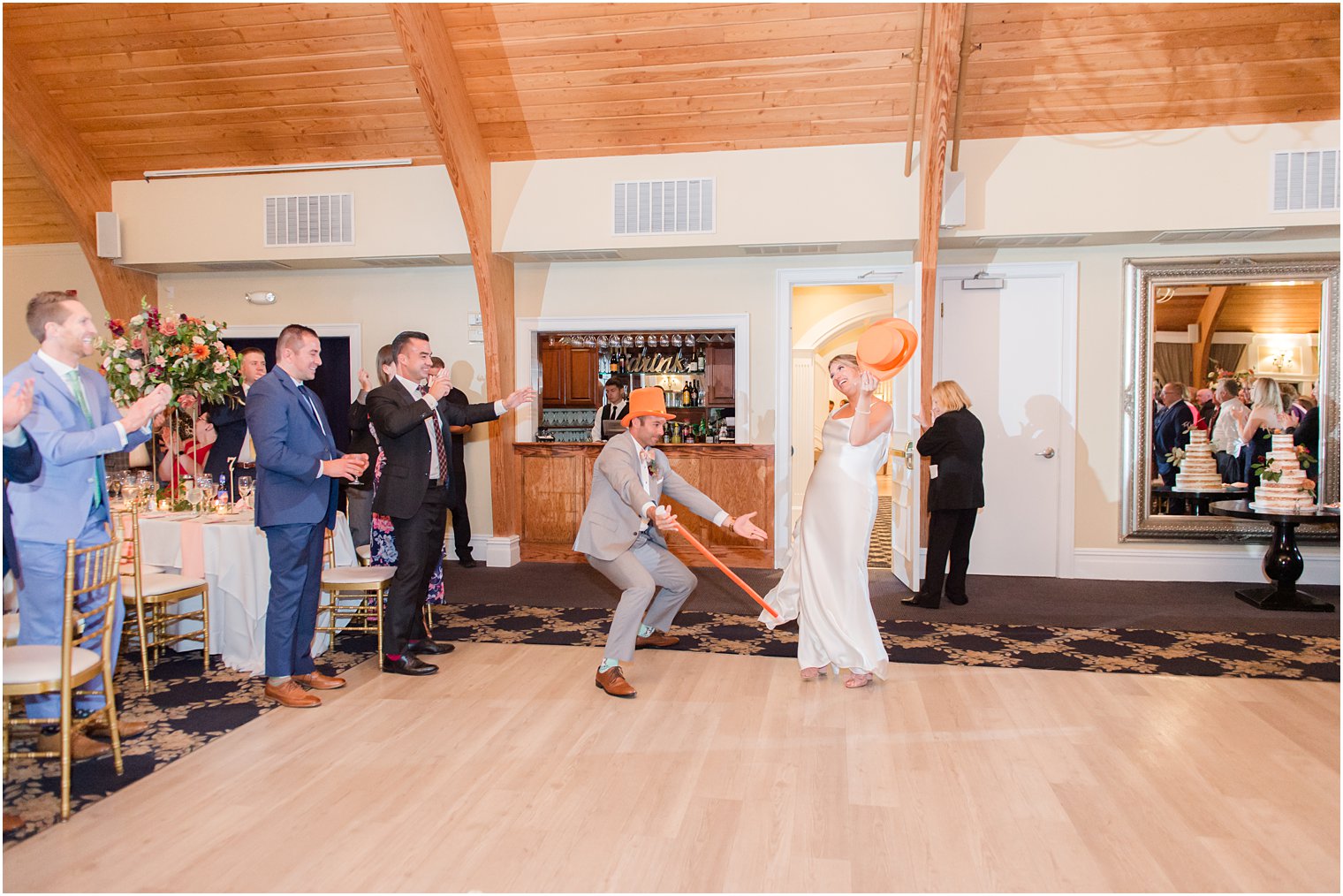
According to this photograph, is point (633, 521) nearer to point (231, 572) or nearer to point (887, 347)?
point (887, 347)

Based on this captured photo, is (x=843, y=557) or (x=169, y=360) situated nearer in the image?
(x=843, y=557)

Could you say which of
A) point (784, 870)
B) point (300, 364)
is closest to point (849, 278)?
point (300, 364)

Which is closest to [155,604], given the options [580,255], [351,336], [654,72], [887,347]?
[887,347]

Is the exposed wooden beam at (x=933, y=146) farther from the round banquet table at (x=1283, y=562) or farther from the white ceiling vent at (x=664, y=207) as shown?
the round banquet table at (x=1283, y=562)

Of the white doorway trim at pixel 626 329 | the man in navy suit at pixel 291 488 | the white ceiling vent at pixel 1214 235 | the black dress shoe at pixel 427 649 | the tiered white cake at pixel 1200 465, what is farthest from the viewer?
the white doorway trim at pixel 626 329

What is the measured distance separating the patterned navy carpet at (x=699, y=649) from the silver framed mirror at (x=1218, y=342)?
1.95 meters

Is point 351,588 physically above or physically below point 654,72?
below

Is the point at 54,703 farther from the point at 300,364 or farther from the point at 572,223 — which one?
the point at 572,223

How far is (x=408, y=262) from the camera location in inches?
315

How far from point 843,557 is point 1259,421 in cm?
472

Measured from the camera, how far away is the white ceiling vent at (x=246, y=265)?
8.04m

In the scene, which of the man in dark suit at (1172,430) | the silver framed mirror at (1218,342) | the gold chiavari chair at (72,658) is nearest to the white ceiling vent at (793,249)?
the silver framed mirror at (1218,342)

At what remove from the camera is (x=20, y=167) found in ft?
26.1

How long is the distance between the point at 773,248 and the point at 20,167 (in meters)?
6.76
